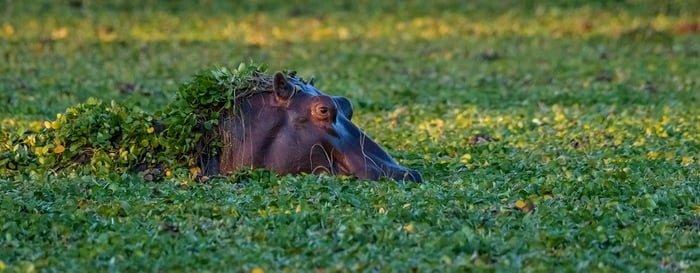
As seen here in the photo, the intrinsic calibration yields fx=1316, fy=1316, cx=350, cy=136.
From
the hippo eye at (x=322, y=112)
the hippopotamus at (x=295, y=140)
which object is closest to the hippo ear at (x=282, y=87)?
the hippopotamus at (x=295, y=140)

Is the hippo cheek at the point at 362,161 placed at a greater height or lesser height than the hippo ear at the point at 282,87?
lesser

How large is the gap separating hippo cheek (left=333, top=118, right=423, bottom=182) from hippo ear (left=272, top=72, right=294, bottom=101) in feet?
1.11

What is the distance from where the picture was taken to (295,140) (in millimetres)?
7387

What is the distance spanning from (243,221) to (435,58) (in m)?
9.88

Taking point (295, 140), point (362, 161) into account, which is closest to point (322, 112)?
point (295, 140)

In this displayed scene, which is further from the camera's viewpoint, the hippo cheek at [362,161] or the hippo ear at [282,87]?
the hippo ear at [282,87]

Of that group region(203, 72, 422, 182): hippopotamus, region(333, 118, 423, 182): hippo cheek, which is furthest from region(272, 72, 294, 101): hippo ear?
region(333, 118, 423, 182): hippo cheek

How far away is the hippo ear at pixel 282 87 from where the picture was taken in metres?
7.42

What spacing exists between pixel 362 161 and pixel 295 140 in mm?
A: 399

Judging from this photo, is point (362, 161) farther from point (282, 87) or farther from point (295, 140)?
point (282, 87)

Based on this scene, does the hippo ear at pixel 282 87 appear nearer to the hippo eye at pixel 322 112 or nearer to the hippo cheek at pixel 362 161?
the hippo eye at pixel 322 112

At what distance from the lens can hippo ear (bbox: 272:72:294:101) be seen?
742 centimetres

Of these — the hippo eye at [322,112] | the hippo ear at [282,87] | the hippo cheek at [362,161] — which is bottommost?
the hippo cheek at [362,161]

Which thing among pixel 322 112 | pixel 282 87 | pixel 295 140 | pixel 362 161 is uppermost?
pixel 282 87
